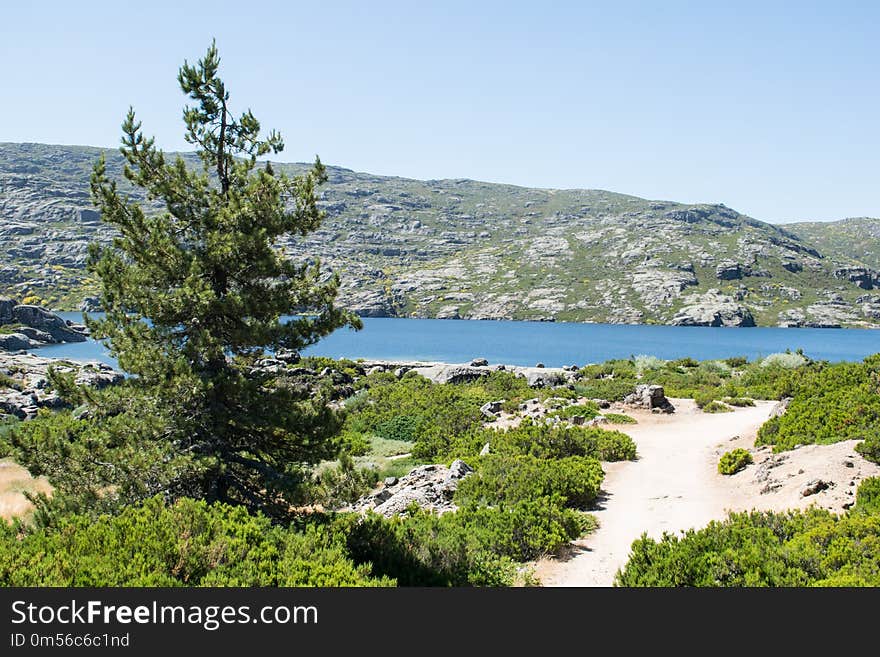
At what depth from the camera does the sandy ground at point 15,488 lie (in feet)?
51.4

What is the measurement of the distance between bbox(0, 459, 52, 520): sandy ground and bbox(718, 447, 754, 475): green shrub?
1918 cm

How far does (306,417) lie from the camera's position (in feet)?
35.1

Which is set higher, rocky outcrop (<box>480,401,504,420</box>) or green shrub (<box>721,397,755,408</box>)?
green shrub (<box>721,397,755,408</box>)

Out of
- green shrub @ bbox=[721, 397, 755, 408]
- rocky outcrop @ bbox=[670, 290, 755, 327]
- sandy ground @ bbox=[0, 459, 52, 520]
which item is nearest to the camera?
sandy ground @ bbox=[0, 459, 52, 520]

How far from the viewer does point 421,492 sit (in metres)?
14.7

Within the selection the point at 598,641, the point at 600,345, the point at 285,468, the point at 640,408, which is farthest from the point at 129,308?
the point at 600,345

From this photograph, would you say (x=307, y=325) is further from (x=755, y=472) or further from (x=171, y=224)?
(x=755, y=472)

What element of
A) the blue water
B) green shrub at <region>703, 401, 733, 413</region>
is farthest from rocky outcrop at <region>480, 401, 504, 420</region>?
the blue water

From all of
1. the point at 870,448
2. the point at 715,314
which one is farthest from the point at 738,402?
the point at 715,314

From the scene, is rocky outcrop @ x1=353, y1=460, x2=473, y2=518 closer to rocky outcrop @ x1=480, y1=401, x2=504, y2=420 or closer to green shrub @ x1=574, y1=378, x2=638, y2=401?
rocky outcrop @ x1=480, y1=401, x2=504, y2=420

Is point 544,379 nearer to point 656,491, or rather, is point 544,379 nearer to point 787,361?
point 787,361

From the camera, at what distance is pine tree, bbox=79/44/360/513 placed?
9875 mm

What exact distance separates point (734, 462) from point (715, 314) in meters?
168

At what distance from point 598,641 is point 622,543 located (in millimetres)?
6888
